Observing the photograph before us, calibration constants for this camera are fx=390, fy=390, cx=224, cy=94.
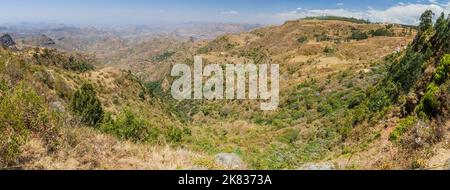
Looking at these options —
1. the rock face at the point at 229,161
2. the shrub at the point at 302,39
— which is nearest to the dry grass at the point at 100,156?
the rock face at the point at 229,161

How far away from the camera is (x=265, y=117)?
223 ft

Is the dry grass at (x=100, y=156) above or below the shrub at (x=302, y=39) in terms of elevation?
above

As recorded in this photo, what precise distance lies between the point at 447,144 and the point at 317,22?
160m

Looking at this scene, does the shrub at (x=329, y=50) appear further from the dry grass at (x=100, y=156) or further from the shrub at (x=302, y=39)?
the dry grass at (x=100, y=156)

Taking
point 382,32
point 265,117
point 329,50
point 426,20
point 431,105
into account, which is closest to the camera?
point 431,105

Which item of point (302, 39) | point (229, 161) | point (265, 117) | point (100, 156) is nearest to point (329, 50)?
point (302, 39)

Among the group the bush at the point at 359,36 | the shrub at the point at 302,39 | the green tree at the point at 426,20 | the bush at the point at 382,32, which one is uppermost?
the green tree at the point at 426,20

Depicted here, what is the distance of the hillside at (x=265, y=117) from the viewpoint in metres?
10.5

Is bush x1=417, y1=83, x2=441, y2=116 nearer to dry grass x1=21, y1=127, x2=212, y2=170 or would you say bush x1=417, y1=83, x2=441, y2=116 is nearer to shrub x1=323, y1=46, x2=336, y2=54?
dry grass x1=21, y1=127, x2=212, y2=170

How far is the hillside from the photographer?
10461mm

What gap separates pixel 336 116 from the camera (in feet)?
154

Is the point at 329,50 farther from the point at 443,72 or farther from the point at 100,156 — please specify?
the point at 100,156

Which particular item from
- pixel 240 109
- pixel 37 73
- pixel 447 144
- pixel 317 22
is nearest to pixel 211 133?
pixel 240 109

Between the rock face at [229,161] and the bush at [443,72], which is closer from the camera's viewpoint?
the rock face at [229,161]
